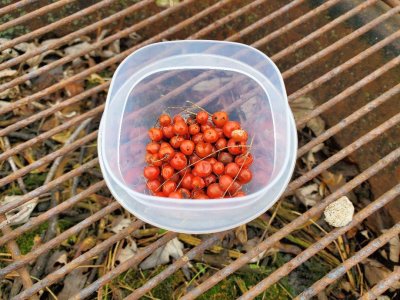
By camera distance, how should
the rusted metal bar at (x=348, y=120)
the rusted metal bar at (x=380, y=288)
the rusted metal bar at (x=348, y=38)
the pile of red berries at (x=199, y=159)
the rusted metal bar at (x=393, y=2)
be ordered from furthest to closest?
the rusted metal bar at (x=393, y=2) < the rusted metal bar at (x=348, y=38) < the rusted metal bar at (x=348, y=120) < the pile of red berries at (x=199, y=159) < the rusted metal bar at (x=380, y=288)

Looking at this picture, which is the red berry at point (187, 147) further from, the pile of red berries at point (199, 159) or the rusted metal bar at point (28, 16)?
the rusted metal bar at point (28, 16)

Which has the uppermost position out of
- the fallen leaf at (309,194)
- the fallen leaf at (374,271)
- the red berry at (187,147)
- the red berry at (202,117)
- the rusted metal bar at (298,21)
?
the rusted metal bar at (298,21)

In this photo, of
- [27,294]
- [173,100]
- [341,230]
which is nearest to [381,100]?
[341,230]

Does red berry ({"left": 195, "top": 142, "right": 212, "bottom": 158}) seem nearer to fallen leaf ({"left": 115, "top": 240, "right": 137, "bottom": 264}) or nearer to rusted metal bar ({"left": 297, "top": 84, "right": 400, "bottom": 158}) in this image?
rusted metal bar ({"left": 297, "top": 84, "right": 400, "bottom": 158})

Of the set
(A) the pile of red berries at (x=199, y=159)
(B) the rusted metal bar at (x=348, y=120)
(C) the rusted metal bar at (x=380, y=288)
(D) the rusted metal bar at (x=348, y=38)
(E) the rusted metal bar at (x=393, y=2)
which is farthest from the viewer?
(E) the rusted metal bar at (x=393, y=2)

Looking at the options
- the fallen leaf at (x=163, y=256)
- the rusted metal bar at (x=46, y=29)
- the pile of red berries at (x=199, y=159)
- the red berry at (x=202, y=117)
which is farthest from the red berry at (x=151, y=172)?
the rusted metal bar at (x=46, y=29)

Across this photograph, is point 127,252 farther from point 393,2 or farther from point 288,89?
point 393,2
